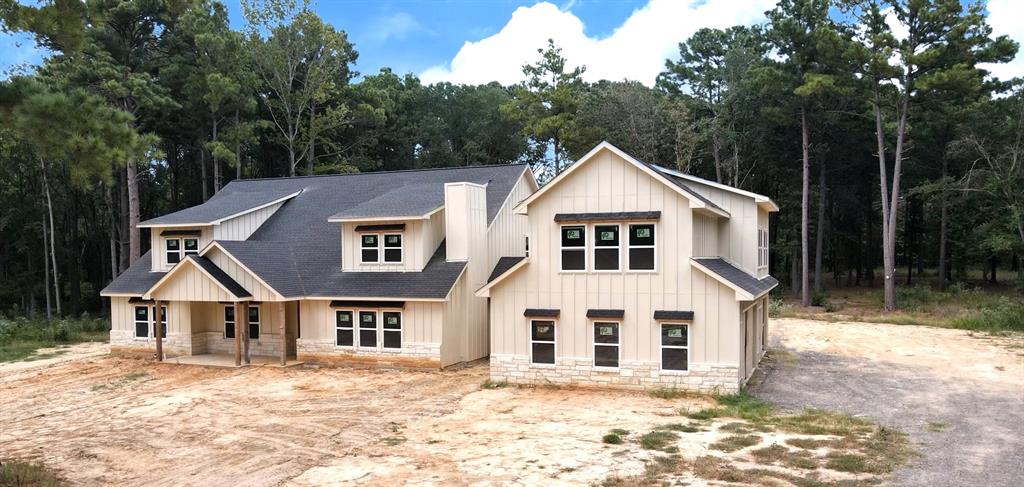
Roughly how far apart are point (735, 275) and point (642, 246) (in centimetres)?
248

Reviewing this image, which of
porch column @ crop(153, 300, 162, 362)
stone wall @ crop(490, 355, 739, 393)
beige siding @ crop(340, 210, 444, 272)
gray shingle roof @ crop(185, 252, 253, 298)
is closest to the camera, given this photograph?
stone wall @ crop(490, 355, 739, 393)

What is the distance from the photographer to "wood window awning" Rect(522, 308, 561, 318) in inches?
645

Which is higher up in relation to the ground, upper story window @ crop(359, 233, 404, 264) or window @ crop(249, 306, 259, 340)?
upper story window @ crop(359, 233, 404, 264)

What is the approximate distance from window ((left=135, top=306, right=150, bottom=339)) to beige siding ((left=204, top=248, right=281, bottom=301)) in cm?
427

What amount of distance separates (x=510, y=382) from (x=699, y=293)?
527 centimetres

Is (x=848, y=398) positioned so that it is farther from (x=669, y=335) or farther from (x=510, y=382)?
(x=510, y=382)

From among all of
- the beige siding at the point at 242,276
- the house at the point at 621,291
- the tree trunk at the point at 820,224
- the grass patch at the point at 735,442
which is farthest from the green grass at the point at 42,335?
the tree trunk at the point at 820,224

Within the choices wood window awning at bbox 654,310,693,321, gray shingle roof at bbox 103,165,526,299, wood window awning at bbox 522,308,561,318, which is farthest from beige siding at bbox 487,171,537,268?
wood window awning at bbox 654,310,693,321

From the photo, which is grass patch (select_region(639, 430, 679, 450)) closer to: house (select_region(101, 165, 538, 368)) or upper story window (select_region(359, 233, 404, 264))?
house (select_region(101, 165, 538, 368))

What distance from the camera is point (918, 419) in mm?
13000

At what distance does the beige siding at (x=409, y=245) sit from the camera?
2033cm

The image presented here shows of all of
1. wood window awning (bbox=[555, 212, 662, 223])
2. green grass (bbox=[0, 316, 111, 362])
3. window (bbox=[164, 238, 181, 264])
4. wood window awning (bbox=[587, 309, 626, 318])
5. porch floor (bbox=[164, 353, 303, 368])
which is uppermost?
wood window awning (bbox=[555, 212, 662, 223])

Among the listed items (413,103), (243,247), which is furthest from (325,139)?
(243,247)

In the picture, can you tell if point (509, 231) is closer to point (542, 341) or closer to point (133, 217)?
point (542, 341)
